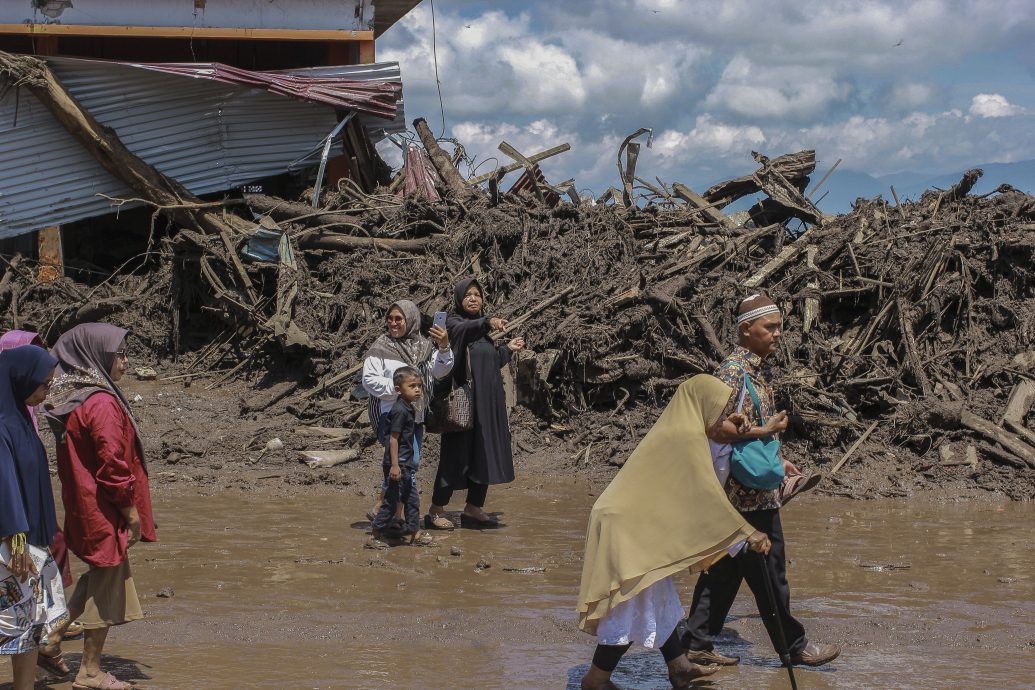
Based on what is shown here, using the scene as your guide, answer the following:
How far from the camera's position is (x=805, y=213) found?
42.2 feet

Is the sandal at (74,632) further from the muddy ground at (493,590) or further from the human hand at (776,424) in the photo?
the human hand at (776,424)

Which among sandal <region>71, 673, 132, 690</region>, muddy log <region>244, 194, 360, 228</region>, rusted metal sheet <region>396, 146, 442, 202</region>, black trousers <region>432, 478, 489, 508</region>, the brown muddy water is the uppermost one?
rusted metal sheet <region>396, 146, 442, 202</region>

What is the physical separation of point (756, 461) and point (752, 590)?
0.68 m

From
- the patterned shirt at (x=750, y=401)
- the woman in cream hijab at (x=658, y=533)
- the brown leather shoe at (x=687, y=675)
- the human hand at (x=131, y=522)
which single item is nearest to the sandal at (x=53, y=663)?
the human hand at (x=131, y=522)

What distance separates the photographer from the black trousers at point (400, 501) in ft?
23.7

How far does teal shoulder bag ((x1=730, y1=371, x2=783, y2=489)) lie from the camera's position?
4.65 m

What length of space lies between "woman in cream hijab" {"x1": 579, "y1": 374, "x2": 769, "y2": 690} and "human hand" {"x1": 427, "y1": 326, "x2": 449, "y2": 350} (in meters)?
2.92

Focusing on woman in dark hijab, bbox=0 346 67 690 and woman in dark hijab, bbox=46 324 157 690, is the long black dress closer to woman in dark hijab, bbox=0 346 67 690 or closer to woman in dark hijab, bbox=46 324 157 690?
woman in dark hijab, bbox=46 324 157 690

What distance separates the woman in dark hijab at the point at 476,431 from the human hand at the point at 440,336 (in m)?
0.24

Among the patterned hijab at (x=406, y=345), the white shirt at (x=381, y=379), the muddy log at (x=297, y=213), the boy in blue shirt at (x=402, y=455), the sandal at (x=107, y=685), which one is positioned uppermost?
the muddy log at (x=297, y=213)

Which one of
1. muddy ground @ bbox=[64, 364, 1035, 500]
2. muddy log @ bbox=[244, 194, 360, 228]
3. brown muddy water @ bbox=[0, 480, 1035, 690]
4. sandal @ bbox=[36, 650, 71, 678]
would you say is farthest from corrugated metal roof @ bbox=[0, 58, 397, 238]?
sandal @ bbox=[36, 650, 71, 678]

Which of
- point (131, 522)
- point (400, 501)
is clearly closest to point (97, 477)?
point (131, 522)

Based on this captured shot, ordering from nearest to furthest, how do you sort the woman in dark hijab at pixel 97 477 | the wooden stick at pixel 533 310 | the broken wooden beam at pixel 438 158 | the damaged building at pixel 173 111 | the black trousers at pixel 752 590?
1. the woman in dark hijab at pixel 97 477
2. the black trousers at pixel 752 590
3. the wooden stick at pixel 533 310
4. the damaged building at pixel 173 111
5. the broken wooden beam at pixel 438 158

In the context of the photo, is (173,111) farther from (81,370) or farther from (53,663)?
(53,663)
